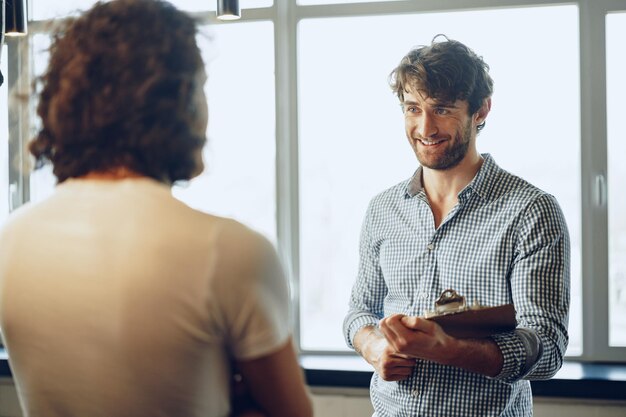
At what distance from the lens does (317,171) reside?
3469mm

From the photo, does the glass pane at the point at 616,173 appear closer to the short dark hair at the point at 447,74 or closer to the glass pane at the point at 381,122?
the glass pane at the point at 381,122

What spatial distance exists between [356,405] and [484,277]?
4.94 feet

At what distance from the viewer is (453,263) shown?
72.7 inches

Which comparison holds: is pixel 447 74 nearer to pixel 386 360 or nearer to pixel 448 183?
pixel 448 183

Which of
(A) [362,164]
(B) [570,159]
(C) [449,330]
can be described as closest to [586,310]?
(B) [570,159]

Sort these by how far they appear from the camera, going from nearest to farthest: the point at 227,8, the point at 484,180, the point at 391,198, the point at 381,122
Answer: the point at 227,8, the point at 484,180, the point at 391,198, the point at 381,122

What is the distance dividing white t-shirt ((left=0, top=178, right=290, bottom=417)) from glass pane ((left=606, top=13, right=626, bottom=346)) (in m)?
2.61

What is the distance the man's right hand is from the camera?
5.69 feet

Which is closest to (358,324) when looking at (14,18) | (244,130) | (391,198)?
(391,198)

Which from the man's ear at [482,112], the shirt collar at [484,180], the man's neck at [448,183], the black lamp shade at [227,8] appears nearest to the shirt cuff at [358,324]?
the man's neck at [448,183]

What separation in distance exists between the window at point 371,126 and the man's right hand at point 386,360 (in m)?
1.60

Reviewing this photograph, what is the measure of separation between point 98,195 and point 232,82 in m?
2.69

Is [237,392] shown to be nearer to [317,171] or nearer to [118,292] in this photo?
[118,292]

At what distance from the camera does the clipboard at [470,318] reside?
1.52 metres
